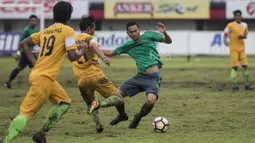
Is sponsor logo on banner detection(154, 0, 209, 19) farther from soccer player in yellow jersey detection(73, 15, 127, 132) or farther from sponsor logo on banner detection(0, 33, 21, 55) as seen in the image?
soccer player in yellow jersey detection(73, 15, 127, 132)

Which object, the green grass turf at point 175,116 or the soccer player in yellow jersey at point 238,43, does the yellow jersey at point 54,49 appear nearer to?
the green grass turf at point 175,116

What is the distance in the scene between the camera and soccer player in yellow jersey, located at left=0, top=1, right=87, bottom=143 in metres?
9.48

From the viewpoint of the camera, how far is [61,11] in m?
9.68

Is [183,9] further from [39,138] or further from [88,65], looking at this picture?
[39,138]

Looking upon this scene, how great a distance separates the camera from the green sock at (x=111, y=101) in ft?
37.9

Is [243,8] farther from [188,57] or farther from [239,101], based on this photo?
[239,101]

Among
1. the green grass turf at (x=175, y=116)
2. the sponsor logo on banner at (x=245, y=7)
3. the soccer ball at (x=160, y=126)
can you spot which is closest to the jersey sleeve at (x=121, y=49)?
the green grass turf at (x=175, y=116)

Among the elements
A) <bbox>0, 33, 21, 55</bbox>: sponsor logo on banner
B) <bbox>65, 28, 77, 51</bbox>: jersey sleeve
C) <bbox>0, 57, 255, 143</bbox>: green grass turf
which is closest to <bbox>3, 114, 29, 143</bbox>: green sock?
<bbox>65, 28, 77, 51</bbox>: jersey sleeve

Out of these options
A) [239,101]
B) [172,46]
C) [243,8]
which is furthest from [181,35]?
[239,101]

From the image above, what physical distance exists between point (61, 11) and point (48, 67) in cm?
87

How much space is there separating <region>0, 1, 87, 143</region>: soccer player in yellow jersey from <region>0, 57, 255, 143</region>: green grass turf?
51.5 inches

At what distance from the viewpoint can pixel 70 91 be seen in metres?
20.7

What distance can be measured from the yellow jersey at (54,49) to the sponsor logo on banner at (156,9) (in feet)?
147

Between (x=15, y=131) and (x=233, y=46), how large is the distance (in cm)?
1295
